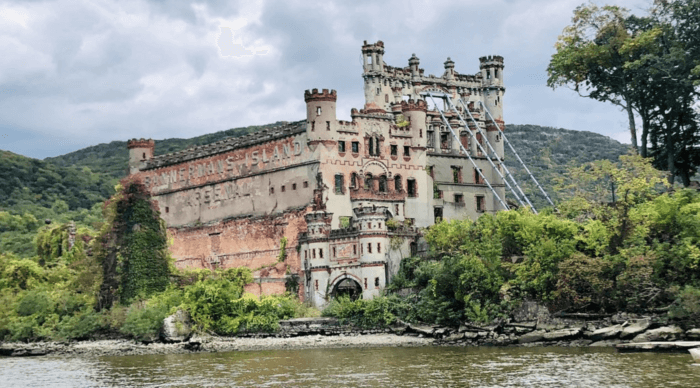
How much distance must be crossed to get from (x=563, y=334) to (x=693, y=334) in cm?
708

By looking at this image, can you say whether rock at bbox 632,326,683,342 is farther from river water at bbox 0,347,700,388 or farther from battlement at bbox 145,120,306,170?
battlement at bbox 145,120,306,170

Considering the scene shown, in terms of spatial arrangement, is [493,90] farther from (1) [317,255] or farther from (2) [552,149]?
(2) [552,149]

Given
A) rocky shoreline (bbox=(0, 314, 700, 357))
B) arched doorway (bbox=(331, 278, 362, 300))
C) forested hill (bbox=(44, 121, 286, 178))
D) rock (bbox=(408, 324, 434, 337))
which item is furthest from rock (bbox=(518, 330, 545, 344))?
forested hill (bbox=(44, 121, 286, 178))

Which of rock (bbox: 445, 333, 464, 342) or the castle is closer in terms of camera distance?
rock (bbox: 445, 333, 464, 342)

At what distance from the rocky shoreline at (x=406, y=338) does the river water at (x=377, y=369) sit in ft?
7.69

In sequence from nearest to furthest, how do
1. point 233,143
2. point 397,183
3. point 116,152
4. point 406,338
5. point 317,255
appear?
point 406,338 → point 317,255 → point 397,183 → point 233,143 → point 116,152

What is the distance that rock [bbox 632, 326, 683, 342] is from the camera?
2103 inches

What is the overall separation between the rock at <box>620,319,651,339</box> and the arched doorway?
60.5 feet

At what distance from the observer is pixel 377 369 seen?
48219 mm

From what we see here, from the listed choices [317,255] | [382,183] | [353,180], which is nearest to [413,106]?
[382,183]

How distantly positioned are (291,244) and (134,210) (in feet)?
35.9

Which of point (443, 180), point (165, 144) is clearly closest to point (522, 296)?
point (443, 180)

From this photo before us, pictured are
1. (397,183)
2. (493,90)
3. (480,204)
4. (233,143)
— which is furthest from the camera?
(493,90)

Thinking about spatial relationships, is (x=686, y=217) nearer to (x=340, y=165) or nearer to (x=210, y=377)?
(x=340, y=165)
